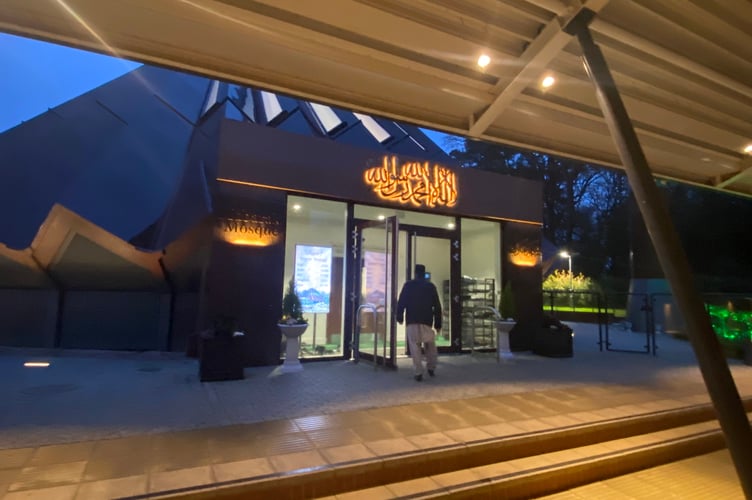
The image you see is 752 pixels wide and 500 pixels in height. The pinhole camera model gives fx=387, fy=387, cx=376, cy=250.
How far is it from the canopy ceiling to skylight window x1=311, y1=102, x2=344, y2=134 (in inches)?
311

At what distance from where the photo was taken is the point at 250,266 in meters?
6.25

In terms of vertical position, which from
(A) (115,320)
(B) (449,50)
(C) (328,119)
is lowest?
(A) (115,320)

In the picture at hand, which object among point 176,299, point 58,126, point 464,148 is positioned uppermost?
point 464,148

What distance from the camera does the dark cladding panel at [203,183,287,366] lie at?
19.7 ft

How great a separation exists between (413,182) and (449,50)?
154 inches

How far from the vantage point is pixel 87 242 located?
727 cm

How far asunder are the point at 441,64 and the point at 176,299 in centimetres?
710

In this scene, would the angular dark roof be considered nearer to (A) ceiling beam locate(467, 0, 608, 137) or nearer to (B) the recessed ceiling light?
(B) the recessed ceiling light

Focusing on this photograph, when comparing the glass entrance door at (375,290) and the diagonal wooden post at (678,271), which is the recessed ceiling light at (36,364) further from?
the diagonal wooden post at (678,271)

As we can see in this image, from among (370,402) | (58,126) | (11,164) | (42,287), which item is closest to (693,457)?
(370,402)

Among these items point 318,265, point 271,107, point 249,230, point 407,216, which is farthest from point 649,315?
point 271,107

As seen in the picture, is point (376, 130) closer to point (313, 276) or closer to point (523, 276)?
point (523, 276)

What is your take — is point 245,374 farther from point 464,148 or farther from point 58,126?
point 464,148

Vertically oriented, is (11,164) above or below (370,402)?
above
